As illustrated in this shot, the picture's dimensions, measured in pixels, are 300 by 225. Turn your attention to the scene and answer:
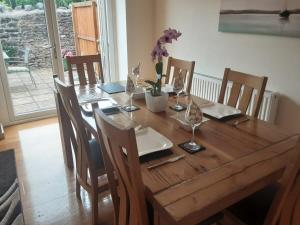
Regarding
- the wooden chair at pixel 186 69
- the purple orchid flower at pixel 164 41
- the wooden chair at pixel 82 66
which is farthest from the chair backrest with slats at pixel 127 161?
the wooden chair at pixel 82 66

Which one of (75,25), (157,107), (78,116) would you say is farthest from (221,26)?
(75,25)

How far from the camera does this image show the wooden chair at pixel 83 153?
155cm

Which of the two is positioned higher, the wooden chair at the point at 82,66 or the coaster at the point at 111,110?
the wooden chair at the point at 82,66

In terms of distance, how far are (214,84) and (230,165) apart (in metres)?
1.79

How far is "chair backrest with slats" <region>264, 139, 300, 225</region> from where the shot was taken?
95cm

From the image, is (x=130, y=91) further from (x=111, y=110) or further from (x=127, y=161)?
(x=127, y=161)

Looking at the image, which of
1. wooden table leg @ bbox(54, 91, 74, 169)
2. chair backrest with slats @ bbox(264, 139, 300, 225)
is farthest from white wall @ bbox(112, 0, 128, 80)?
chair backrest with slats @ bbox(264, 139, 300, 225)

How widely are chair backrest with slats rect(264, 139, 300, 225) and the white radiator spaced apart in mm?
1347

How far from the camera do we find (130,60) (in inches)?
148

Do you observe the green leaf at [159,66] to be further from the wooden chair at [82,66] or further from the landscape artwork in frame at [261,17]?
the landscape artwork in frame at [261,17]

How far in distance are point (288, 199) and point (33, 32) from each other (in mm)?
3506

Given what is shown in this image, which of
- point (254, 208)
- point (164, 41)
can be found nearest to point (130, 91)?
point (164, 41)

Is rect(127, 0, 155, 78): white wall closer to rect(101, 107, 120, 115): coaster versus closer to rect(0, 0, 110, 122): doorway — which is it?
rect(0, 0, 110, 122): doorway

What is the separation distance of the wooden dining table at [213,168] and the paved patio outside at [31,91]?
7.84ft
